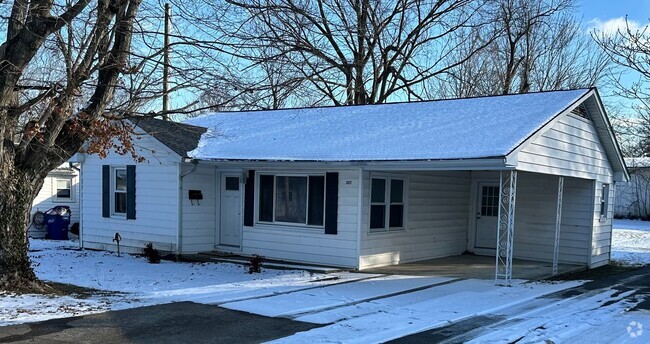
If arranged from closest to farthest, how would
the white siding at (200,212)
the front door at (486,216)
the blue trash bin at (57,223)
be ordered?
the white siding at (200,212), the front door at (486,216), the blue trash bin at (57,223)

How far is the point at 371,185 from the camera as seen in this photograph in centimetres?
1284

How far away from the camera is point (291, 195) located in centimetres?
1377

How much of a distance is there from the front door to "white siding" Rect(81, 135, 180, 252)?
27.9 feet

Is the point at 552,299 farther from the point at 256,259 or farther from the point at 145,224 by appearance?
the point at 145,224

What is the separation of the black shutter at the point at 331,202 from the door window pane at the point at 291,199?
0.79m

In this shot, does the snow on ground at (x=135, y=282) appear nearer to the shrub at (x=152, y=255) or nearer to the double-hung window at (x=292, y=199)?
the shrub at (x=152, y=255)

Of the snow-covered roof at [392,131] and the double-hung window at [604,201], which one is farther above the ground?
the snow-covered roof at [392,131]

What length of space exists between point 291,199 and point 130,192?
4.69 m

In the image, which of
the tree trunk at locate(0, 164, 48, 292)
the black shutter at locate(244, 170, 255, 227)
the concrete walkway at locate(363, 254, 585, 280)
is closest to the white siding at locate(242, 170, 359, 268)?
the black shutter at locate(244, 170, 255, 227)

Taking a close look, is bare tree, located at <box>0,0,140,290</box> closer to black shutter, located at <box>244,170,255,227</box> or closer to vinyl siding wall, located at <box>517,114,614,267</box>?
black shutter, located at <box>244,170,255,227</box>

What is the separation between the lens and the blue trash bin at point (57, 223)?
20.5m

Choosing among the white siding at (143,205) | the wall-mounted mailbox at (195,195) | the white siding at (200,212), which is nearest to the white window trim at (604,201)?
the white siding at (200,212)

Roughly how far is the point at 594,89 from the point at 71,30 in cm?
1092

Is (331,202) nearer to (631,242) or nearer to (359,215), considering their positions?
(359,215)
